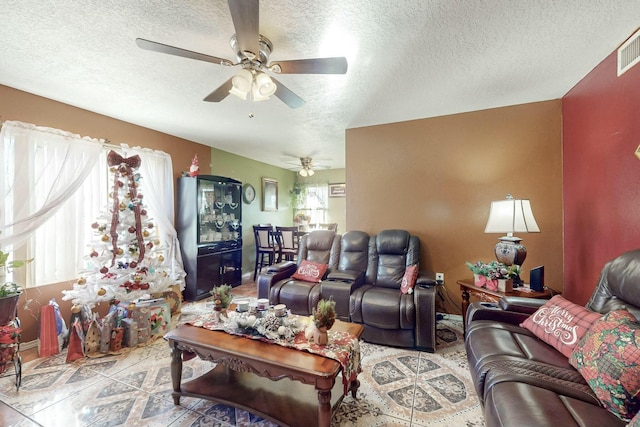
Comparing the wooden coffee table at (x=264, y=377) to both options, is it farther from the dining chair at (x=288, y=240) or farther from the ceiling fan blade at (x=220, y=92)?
the dining chair at (x=288, y=240)

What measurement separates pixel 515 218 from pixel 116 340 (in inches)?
154

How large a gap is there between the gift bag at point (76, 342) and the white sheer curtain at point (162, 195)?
1.23 metres

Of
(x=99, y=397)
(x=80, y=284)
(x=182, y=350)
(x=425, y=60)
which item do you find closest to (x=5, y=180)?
(x=80, y=284)

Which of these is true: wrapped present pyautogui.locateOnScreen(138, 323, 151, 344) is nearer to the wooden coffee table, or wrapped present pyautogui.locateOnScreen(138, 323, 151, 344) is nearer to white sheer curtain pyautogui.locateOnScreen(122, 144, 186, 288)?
white sheer curtain pyautogui.locateOnScreen(122, 144, 186, 288)

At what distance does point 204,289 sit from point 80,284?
163 centimetres

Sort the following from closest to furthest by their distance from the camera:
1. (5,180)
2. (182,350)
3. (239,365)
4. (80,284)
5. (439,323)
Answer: (239,365) → (182,350) → (5,180) → (80,284) → (439,323)

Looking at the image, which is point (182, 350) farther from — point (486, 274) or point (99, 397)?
point (486, 274)

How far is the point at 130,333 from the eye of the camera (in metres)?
2.64

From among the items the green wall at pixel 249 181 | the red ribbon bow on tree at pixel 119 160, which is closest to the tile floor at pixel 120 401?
the red ribbon bow on tree at pixel 119 160

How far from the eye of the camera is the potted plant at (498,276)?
2381 millimetres

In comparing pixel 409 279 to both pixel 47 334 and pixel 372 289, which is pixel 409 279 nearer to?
pixel 372 289

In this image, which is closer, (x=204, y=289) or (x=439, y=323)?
(x=439, y=323)

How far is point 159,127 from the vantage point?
374cm

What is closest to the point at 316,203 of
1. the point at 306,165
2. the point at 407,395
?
the point at 306,165
